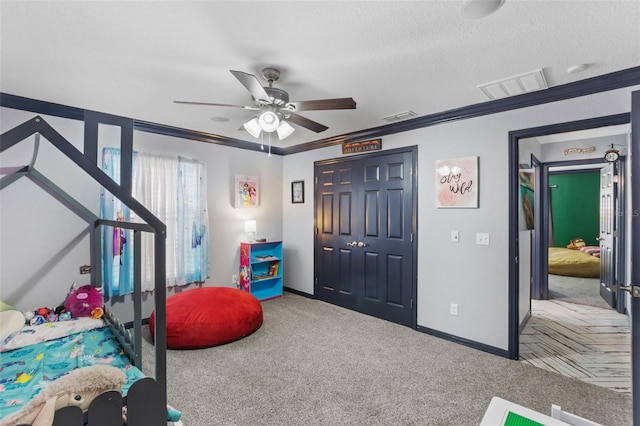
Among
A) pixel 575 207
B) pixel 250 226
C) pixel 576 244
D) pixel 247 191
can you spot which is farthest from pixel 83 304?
pixel 575 207

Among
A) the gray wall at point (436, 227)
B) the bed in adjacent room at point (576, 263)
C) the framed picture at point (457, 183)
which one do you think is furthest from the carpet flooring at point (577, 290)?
the framed picture at point (457, 183)

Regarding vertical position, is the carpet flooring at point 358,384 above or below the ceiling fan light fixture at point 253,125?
below

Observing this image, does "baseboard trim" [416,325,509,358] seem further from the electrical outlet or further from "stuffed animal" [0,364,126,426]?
"stuffed animal" [0,364,126,426]

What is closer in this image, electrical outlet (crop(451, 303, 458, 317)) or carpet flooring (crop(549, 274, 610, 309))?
electrical outlet (crop(451, 303, 458, 317))

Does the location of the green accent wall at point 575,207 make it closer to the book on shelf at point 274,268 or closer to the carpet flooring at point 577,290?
the carpet flooring at point 577,290

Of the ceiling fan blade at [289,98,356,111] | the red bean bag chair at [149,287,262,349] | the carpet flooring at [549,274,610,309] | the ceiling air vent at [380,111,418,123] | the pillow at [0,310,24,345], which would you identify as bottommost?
the carpet flooring at [549,274,610,309]

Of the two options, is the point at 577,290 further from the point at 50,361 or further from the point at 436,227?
the point at 50,361

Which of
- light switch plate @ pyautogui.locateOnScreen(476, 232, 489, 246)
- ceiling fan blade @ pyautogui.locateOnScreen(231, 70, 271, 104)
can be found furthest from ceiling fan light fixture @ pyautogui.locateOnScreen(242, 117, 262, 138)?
light switch plate @ pyautogui.locateOnScreen(476, 232, 489, 246)

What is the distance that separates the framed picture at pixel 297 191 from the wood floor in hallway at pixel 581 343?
341cm

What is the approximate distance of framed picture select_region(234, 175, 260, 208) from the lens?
464 centimetres

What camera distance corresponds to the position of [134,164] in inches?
141

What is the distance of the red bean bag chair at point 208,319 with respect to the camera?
9.84ft

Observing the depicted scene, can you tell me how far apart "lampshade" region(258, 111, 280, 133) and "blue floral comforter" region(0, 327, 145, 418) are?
1.83 meters

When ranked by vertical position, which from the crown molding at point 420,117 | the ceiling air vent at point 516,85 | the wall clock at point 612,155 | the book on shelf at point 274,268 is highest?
the ceiling air vent at point 516,85
